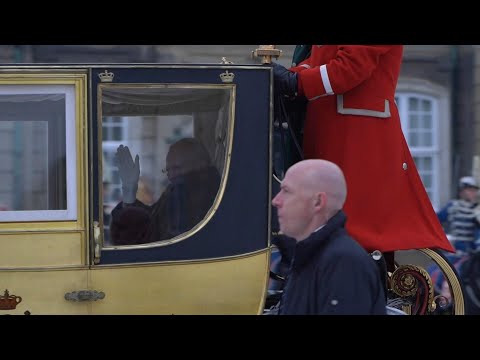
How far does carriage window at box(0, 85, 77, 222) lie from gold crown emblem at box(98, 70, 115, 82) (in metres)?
0.12

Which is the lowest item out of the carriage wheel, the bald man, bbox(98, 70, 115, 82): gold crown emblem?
the carriage wheel

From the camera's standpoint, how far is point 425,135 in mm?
13984

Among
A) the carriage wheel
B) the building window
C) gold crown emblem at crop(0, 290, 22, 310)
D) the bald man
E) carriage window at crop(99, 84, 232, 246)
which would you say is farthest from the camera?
the building window

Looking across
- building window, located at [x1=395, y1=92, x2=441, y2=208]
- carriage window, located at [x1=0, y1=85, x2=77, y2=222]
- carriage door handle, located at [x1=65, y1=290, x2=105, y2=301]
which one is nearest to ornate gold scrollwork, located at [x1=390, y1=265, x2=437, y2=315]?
carriage door handle, located at [x1=65, y1=290, x2=105, y2=301]

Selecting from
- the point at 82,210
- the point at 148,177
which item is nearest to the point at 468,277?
the point at 148,177

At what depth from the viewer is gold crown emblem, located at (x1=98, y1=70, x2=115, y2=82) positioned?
380 cm

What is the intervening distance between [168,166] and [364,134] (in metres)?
0.84

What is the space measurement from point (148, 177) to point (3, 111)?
0.77 metres

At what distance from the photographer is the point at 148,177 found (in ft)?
14.3

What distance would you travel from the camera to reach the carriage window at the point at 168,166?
153 inches

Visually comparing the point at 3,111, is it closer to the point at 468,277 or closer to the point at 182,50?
the point at 468,277

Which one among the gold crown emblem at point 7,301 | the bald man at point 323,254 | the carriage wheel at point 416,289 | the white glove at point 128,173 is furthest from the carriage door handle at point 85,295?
the carriage wheel at point 416,289

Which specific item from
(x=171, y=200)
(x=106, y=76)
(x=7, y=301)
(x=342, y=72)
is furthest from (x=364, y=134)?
(x=7, y=301)

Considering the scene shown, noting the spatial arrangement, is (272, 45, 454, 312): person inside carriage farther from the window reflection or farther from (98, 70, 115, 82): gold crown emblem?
the window reflection
